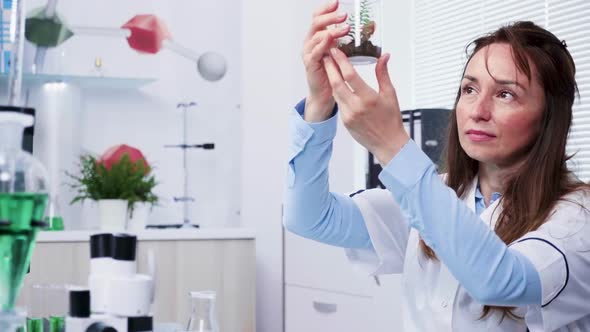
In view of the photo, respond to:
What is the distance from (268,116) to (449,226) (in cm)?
262

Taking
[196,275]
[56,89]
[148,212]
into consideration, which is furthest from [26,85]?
[196,275]

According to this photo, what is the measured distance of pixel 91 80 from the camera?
3.64 m

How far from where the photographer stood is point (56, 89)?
3545 millimetres

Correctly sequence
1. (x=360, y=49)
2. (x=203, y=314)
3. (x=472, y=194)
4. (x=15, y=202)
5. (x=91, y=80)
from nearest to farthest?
(x=15, y=202) < (x=203, y=314) < (x=360, y=49) < (x=472, y=194) < (x=91, y=80)

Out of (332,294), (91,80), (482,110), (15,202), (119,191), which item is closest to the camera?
(15,202)

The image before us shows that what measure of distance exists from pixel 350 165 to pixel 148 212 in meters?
1.03

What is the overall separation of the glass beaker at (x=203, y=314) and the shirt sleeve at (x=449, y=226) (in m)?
0.33

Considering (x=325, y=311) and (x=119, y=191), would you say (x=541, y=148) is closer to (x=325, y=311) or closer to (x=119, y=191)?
(x=325, y=311)

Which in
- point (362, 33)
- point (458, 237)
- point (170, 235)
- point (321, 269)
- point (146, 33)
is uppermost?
point (146, 33)

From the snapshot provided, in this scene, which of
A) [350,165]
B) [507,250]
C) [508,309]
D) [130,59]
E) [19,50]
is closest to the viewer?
[19,50]

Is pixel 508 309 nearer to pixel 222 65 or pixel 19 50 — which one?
pixel 19 50

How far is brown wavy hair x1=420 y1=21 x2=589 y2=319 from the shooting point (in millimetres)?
1449

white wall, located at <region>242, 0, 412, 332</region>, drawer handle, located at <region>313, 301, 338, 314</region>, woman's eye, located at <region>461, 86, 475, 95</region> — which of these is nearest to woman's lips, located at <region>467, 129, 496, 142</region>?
woman's eye, located at <region>461, 86, 475, 95</region>

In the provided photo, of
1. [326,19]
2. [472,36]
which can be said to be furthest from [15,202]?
[472,36]
